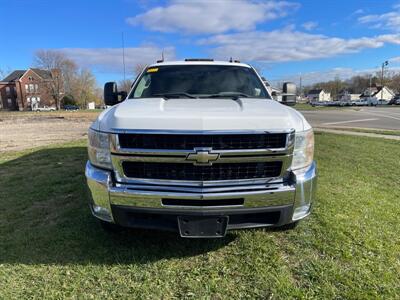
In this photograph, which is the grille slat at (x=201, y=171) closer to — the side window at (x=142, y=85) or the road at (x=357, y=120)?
the side window at (x=142, y=85)

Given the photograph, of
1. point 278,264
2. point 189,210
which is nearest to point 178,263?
point 189,210

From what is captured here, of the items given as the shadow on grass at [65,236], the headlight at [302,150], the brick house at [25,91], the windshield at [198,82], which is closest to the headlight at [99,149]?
the shadow on grass at [65,236]

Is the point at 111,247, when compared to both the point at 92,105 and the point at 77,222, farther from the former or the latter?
the point at 92,105

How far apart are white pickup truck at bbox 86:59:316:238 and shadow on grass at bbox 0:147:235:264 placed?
0.49 meters

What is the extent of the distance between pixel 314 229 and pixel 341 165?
12.5 feet

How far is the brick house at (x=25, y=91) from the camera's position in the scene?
278 feet

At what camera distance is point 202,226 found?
8.87 feet

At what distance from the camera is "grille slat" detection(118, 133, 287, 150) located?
2639 mm

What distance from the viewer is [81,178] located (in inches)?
225

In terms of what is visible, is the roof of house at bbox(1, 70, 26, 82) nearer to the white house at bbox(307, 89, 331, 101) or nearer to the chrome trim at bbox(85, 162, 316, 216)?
the white house at bbox(307, 89, 331, 101)

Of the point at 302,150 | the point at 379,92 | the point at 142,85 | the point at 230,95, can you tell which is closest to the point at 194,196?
the point at 302,150

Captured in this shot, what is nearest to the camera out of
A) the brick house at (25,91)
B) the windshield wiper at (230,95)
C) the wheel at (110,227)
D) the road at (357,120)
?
the wheel at (110,227)

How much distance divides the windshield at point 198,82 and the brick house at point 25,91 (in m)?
86.8

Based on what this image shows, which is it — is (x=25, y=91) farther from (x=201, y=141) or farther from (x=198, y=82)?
(x=201, y=141)
